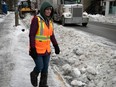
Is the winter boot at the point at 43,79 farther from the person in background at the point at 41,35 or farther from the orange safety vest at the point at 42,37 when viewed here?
the orange safety vest at the point at 42,37

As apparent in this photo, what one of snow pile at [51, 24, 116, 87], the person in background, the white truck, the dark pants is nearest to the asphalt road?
the white truck

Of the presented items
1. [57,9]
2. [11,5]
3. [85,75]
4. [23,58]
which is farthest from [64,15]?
[11,5]

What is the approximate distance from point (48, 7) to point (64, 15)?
19766 millimetres

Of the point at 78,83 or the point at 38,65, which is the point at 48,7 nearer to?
the point at 38,65

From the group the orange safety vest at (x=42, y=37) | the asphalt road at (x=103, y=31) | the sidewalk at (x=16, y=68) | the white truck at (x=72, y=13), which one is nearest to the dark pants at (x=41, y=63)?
the orange safety vest at (x=42, y=37)

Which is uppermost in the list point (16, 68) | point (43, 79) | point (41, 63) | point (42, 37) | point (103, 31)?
point (42, 37)

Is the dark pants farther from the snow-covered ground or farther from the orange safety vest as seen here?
the snow-covered ground

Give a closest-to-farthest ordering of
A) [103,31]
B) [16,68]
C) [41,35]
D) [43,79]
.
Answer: [41,35] → [43,79] → [16,68] → [103,31]

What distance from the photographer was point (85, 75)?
23.4 ft

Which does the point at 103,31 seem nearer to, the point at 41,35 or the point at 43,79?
the point at 43,79

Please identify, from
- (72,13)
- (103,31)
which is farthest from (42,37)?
(72,13)

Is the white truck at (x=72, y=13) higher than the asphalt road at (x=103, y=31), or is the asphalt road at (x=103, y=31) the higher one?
the white truck at (x=72, y=13)

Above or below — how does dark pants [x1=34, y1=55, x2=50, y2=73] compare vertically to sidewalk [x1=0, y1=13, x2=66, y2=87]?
above

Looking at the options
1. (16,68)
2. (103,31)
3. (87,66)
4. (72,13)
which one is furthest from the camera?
(72,13)
